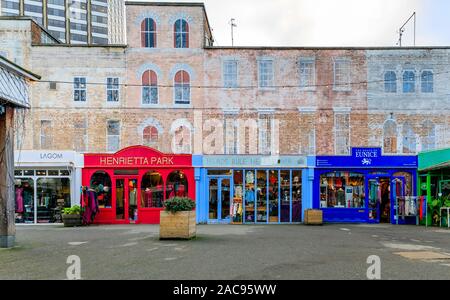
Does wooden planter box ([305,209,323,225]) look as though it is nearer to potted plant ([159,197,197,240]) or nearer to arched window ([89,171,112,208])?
arched window ([89,171,112,208])

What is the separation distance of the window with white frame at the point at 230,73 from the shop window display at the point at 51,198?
9.58 meters

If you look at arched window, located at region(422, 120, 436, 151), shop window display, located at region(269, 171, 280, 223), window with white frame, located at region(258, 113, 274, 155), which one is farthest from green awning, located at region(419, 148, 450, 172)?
window with white frame, located at region(258, 113, 274, 155)

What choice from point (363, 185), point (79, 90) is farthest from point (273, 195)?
point (79, 90)

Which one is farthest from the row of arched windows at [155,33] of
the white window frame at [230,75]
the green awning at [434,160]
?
the green awning at [434,160]

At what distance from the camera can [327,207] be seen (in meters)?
28.6

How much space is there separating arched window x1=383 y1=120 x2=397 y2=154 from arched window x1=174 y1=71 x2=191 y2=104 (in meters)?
10.3

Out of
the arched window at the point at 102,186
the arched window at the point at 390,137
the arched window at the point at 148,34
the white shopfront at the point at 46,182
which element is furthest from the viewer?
the arched window at the point at 148,34

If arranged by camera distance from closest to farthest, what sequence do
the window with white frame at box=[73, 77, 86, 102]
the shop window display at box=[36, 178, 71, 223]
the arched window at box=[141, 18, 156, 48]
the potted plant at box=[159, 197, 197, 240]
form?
1. the potted plant at box=[159, 197, 197, 240]
2. the shop window display at box=[36, 178, 71, 223]
3. the window with white frame at box=[73, 77, 86, 102]
4. the arched window at box=[141, 18, 156, 48]

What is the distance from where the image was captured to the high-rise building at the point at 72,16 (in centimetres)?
8675

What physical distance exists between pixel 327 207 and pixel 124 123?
11260 mm

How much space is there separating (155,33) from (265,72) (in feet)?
20.0

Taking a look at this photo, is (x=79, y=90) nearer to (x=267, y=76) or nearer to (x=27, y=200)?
(x=27, y=200)

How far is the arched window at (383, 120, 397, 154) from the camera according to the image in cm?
2919

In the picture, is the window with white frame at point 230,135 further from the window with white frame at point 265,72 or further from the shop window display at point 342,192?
the shop window display at point 342,192
